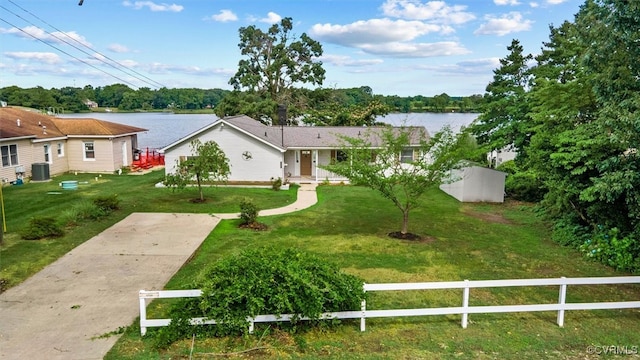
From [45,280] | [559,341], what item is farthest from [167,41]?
[559,341]

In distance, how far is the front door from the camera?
90.2ft

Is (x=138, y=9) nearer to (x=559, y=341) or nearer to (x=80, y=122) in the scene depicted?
(x=80, y=122)

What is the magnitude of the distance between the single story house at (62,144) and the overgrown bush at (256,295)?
20535 mm

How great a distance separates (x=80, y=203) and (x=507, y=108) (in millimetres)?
20308

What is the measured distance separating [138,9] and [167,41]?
130 inches

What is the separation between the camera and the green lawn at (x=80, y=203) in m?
10.9

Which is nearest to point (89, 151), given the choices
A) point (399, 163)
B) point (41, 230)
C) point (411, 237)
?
point (41, 230)

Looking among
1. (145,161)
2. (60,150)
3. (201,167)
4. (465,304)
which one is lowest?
(465,304)

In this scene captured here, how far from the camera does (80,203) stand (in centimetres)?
1642

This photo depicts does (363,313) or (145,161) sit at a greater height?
(145,161)

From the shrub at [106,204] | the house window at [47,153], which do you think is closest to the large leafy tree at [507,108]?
the shrub at [106,204]

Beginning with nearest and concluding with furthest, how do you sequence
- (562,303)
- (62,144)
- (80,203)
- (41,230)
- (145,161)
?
(562,303), (41,230), (80,203), (62,144), (145,161)

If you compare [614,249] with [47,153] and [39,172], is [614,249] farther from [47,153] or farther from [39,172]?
[47,153]

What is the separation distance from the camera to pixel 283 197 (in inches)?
830
